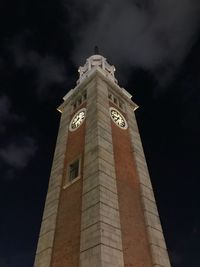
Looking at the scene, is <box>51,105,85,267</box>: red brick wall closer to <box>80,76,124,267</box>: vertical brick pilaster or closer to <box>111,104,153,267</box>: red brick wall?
<box>80,76,124,267</box>: vertical brick pilaster

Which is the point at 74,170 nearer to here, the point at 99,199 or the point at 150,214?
the point at 99,199

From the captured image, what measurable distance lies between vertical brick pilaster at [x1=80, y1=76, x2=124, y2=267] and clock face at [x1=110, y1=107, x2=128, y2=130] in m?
1.63

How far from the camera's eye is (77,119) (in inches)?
967

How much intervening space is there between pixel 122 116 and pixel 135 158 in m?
5.37

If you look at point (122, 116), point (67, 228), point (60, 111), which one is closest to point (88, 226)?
point (67, 228)

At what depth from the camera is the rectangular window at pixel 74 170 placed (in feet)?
64.1

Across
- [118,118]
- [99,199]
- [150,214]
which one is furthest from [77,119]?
[99,199]

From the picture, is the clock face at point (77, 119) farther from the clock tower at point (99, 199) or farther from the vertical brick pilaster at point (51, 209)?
the vertical brick pilaster at point (51, 209)

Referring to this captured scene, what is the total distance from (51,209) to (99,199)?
5.14 m

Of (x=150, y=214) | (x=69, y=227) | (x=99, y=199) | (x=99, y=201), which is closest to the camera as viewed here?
(x=99, y=201)

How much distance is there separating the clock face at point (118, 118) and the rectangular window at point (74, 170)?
5602mm

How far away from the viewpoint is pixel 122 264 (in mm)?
13336

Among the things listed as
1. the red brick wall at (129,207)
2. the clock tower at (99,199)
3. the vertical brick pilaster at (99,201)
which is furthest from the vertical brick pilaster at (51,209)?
the red brick wall at (129,207)

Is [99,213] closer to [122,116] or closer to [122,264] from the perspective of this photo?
[122,264]
